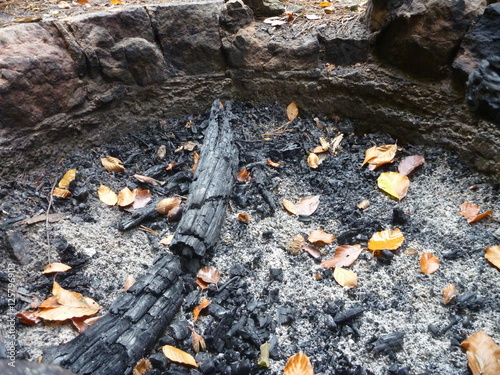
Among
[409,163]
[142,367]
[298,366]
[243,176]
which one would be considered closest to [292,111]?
[243,176]

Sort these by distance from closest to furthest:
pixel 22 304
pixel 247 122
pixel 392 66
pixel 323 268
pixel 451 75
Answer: pixel 22 304
pixel 323 268
pixel 451 75
pixel 392 66
pixel 247 122

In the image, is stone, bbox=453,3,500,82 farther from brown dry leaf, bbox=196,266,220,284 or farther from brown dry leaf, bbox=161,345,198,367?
brown dry leaf, bbox=161,345,198,367

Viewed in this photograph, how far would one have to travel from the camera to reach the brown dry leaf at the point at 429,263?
1.90 m

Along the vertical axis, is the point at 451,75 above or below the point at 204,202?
above

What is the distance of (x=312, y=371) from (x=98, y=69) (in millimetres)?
2265

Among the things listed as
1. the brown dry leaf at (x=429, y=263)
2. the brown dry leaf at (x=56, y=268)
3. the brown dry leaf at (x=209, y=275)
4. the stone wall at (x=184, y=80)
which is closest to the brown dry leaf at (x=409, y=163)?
the stone wall at (x=184, y=80)

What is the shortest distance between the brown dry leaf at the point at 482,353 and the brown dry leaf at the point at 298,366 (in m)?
0.62

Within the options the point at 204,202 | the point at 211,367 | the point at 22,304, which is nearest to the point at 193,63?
the point at 204,202

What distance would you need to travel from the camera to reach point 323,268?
6.52 ft

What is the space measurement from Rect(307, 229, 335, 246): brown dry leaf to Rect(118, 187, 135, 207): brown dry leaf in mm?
1085

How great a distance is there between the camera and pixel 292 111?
2.95 metres

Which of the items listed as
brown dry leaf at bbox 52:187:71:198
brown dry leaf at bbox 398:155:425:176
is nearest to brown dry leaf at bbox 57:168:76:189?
brown dry leaf at bbox 52:187:71:198

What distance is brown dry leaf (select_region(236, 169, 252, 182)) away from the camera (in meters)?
2.51

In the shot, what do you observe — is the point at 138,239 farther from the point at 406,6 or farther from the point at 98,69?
the point at 406,6
